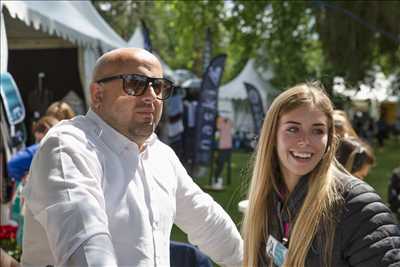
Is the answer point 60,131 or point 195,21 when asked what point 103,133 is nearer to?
point 60,131

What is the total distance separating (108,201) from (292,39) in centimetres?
2094

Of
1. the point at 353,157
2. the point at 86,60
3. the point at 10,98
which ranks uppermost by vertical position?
the point at 86,60

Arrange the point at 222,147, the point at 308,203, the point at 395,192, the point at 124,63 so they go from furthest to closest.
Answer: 1. the point at 222,147
2. the point at 395,192
3. the point at 308,203
4. the point at 124,63

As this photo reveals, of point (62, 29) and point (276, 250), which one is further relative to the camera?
point (62, 29)

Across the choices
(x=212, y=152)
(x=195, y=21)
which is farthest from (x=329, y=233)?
(x=195, y=21)

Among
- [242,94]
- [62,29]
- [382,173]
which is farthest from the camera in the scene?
[242,94]

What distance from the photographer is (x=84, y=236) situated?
1.34 m

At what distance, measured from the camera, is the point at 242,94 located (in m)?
22.7

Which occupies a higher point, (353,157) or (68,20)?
(68,20)

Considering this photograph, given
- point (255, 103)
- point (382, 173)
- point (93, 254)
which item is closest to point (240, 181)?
point (93, 254)

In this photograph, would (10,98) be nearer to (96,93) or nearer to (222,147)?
(96,93)

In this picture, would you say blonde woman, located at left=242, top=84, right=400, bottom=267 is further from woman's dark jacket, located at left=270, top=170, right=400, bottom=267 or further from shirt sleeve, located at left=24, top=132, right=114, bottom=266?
shirt sleeve, located at left=24, top=132, right=114, bottom=266

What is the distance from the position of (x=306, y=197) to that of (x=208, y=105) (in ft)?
29.4

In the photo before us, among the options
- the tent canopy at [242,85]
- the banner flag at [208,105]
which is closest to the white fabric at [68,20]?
the banner flag at [208,105]
